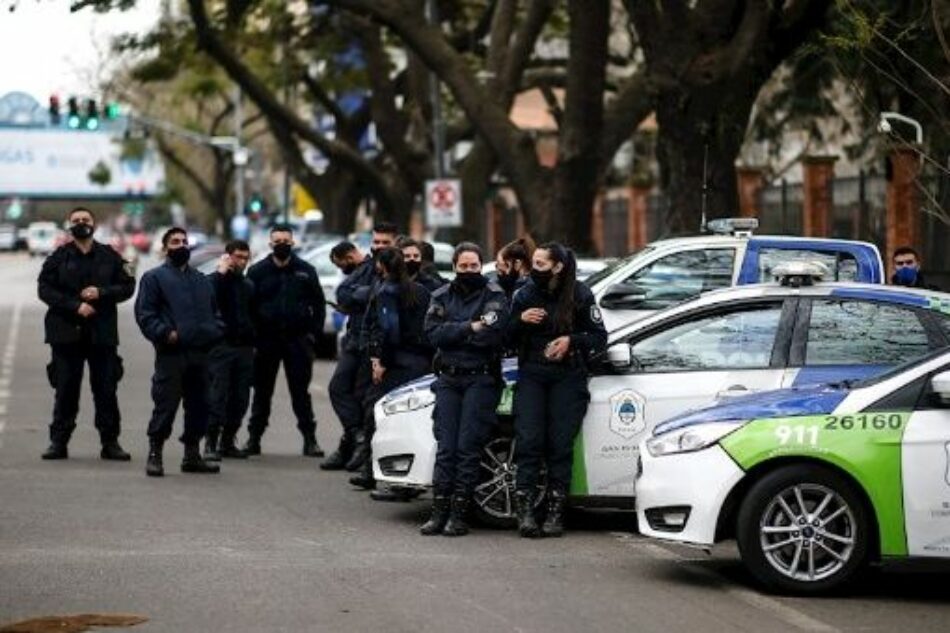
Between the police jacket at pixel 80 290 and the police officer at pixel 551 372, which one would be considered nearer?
the police officer at pixel 551 372

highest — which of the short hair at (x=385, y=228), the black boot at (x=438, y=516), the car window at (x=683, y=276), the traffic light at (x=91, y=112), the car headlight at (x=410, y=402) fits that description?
the traffic light at (x=91, y=112)

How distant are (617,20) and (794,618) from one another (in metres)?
36.7

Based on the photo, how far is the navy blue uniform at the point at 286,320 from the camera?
705 inches

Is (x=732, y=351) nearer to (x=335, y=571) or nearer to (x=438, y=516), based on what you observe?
(x=438, y=516)

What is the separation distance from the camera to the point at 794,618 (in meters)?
10.4

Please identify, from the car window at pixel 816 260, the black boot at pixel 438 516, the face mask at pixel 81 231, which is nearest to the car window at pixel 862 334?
the black boot at pixel 438 516

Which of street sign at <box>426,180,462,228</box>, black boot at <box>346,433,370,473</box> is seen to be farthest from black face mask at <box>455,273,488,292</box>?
street sign at <box>426,180,462,228</box>

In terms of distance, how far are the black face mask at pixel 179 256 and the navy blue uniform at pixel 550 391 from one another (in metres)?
3.97

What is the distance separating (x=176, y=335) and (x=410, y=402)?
9.73 ft

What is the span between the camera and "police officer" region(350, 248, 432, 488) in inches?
603

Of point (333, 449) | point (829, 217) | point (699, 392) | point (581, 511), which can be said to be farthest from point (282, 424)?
point (829, 217)

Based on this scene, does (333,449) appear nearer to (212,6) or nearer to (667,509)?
(667,509)

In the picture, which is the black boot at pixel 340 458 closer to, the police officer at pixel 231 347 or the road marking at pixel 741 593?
the police officer at pixel 231 347

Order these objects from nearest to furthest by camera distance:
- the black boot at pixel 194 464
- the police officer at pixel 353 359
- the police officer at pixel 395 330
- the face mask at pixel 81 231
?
the police officer at pixel 395 330
the police officer at pixel 353 359
the black boot at pixel 194 464
the face mask at pixel 81 231
